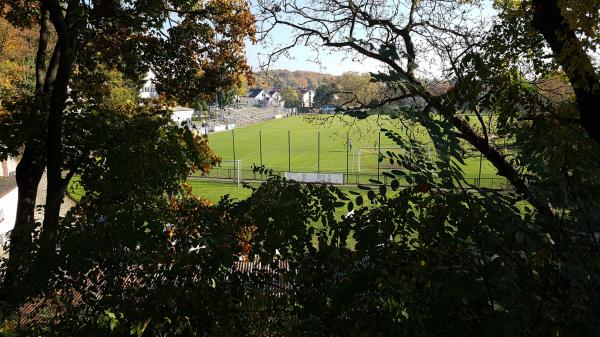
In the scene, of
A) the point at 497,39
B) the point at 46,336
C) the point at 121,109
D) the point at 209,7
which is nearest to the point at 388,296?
the point at 46,336

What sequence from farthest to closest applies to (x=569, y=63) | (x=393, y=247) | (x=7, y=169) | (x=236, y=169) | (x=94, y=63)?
1. (x=236, y=169)
2. (x=7, y=169)
3. (x=94, y=63)
4. (x=569, y=63)
5. (x=393, y=247)

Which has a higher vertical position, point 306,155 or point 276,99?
point 276,99

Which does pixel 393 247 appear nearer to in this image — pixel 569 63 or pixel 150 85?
pixel 569 63

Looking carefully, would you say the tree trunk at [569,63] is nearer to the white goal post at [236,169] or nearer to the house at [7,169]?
the white goal post at [236,169]

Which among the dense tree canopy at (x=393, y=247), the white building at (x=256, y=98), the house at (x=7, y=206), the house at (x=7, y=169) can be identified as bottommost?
the house at (x=7, y=206)

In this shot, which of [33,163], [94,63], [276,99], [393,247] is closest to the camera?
→ [393,247]

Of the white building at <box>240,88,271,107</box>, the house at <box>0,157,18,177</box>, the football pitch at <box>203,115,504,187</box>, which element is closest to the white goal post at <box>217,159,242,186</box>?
the football pitch at <box>203,115,504,187</box>

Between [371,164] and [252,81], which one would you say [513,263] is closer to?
[252,81]

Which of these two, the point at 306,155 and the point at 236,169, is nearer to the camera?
the point at 236,169

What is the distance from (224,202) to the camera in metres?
3.66

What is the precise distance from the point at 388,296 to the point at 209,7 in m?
7.51

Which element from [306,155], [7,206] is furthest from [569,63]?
[306,155]

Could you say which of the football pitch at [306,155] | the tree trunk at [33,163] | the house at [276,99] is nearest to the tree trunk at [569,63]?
the tree trunk at [33,163]

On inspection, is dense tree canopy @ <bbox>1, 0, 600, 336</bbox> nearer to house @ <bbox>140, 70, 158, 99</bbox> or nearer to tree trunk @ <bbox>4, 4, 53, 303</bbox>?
tree trunk @ <bbox>4, 4, 53, 303</bbox>
